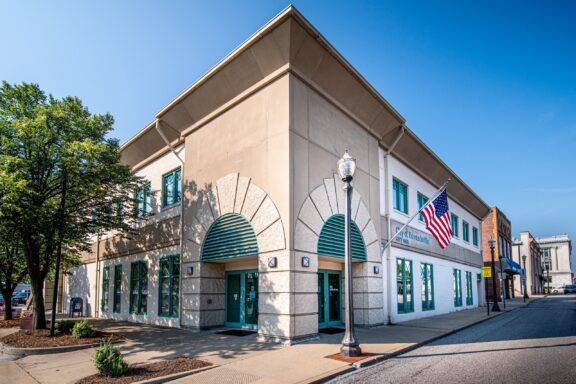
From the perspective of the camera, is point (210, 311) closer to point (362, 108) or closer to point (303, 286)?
point (303, 286)

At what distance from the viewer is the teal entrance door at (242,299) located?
47.1ft

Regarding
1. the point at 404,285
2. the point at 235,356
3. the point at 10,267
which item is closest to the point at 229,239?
the point at 235,356

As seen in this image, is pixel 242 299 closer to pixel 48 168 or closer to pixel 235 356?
pixel 235 356

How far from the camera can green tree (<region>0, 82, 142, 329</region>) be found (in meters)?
13.4

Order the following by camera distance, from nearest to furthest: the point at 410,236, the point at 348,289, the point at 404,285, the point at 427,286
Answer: the point at 348,289
the point at 404,285
the point at 410,236
the point at 427,286

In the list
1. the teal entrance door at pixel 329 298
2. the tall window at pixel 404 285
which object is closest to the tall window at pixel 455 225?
the tall window at pixel 404 285

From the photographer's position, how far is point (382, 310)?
16.2m

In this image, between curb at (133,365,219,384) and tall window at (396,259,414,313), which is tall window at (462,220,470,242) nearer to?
tall window at (396,259,414,313)

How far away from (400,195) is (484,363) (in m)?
11.9

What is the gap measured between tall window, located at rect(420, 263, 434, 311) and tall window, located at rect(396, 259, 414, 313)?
6.30ft

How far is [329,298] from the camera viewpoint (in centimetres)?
1514

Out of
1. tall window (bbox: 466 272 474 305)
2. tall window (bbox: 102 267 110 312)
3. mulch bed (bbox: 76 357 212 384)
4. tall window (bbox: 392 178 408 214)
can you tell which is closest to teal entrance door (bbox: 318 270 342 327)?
tall window (bbox: 392 178 408 214)

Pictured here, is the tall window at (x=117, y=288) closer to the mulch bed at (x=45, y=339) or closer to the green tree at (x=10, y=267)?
the green tree at (x=10, y=267)

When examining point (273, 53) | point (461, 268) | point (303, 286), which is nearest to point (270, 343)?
Answer: point (303, 286)
